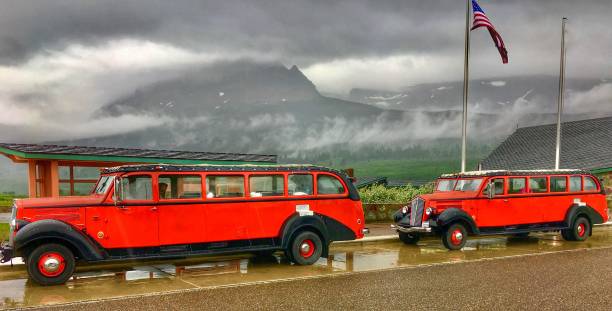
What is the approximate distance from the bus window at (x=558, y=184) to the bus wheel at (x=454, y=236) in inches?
152

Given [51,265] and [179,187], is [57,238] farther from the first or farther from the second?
[179,187]

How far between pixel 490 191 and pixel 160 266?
30.5 feet

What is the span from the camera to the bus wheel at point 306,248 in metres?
12.0

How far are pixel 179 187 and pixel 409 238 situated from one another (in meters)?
7.65

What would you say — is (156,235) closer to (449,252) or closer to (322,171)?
(322,171)

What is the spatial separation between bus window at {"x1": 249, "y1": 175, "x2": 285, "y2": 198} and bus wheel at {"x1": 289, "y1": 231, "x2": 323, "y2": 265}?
1113 mm

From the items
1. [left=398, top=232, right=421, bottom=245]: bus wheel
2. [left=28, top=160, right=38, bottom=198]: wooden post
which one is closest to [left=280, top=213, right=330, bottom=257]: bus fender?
[left=398, top=232, right=421, bottom=245]: bus wheel

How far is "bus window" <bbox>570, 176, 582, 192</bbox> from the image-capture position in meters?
17.0

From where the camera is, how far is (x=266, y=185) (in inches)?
475

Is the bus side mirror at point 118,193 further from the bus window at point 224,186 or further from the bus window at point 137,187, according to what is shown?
the bus window at point 224,186

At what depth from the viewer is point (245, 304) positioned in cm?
819

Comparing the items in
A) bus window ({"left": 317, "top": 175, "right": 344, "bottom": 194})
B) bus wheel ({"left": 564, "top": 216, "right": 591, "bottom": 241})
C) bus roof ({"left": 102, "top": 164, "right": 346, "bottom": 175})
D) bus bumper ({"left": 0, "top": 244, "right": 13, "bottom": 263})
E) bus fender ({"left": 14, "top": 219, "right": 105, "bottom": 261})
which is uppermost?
bus roof ({"left": 102, "top": 164, "right": 346, "bottom": 175})

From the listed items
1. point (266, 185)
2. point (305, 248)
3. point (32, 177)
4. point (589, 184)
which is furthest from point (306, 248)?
point (32, 177)

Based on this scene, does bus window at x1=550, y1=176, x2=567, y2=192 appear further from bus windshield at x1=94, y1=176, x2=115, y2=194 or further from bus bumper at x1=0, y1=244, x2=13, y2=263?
bus bumper at x1=0, y1=244, x2=13, y2=263
